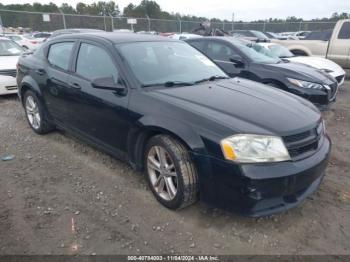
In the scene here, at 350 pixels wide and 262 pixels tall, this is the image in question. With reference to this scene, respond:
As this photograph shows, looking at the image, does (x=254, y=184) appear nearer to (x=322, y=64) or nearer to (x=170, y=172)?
(x=170, y=172)

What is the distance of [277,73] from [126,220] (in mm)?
A: 4301

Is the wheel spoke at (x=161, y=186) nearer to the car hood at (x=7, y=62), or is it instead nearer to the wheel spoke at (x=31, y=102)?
the wheel spoke at (x=31, y=102)

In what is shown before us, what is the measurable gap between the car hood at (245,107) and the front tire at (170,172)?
345 millimetres

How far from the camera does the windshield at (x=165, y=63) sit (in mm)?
3382

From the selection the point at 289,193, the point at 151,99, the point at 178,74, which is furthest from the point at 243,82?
the point at 289,193

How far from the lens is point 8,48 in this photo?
8555 mm

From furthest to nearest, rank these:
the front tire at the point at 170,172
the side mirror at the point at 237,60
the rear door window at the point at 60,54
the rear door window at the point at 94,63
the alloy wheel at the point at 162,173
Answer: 1. the side mirror at the point at 237,60
2. the rear door window at the point at 60,54
3. the rear door window at the point at 94,63
4. the alloy wheel at the point at 162,173
5. the front tire at the point at 170,172

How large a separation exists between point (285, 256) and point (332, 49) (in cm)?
1001

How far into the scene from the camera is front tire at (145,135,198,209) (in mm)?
2762

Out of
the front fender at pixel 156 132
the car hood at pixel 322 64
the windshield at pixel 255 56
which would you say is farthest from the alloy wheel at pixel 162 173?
the car hood at pixel 322 64

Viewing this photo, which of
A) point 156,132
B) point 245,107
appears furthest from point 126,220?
point 245,107

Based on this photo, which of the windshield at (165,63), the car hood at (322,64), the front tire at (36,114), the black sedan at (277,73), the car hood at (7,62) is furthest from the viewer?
the car hood at (322,64)

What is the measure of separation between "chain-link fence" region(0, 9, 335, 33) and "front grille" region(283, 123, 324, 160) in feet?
73.7

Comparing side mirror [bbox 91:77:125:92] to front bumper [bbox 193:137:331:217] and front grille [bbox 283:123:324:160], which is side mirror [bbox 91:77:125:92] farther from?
front grille [bbox 283:123:324:160]
